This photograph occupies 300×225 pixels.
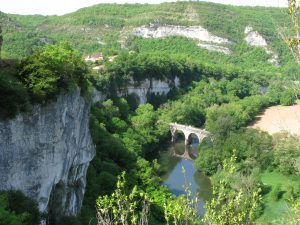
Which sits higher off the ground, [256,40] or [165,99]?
[256,40]

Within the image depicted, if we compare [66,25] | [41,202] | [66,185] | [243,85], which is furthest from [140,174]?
[66,25]

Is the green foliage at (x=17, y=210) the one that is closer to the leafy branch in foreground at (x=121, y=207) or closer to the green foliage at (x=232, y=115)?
the leafy branch in foreground at (x=121, y=207)

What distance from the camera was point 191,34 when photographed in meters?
117

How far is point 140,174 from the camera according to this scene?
34.0m

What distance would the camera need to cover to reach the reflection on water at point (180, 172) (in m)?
39.5

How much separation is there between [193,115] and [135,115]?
11396mm

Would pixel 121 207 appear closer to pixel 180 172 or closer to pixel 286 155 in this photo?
pixel 286 155

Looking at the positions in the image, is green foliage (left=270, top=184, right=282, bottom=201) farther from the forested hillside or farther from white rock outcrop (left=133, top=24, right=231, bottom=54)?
white rock outcrop (left=133, top=24, right=231, bottom=54)

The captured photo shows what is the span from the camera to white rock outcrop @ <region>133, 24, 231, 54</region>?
114 meters

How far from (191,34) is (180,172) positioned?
77182mm

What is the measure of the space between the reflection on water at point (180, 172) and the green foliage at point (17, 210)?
19526 mm

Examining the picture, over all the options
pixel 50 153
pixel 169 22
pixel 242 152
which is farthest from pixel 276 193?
pixel 169 22

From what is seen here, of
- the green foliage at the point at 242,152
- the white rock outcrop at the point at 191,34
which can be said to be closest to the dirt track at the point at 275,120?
the green foliage at the point at 242,152

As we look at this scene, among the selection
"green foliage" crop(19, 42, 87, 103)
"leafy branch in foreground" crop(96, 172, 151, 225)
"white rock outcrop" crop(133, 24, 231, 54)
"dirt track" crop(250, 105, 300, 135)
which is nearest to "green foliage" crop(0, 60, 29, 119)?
"green foliage" crop(19, 42, 87, 103)
